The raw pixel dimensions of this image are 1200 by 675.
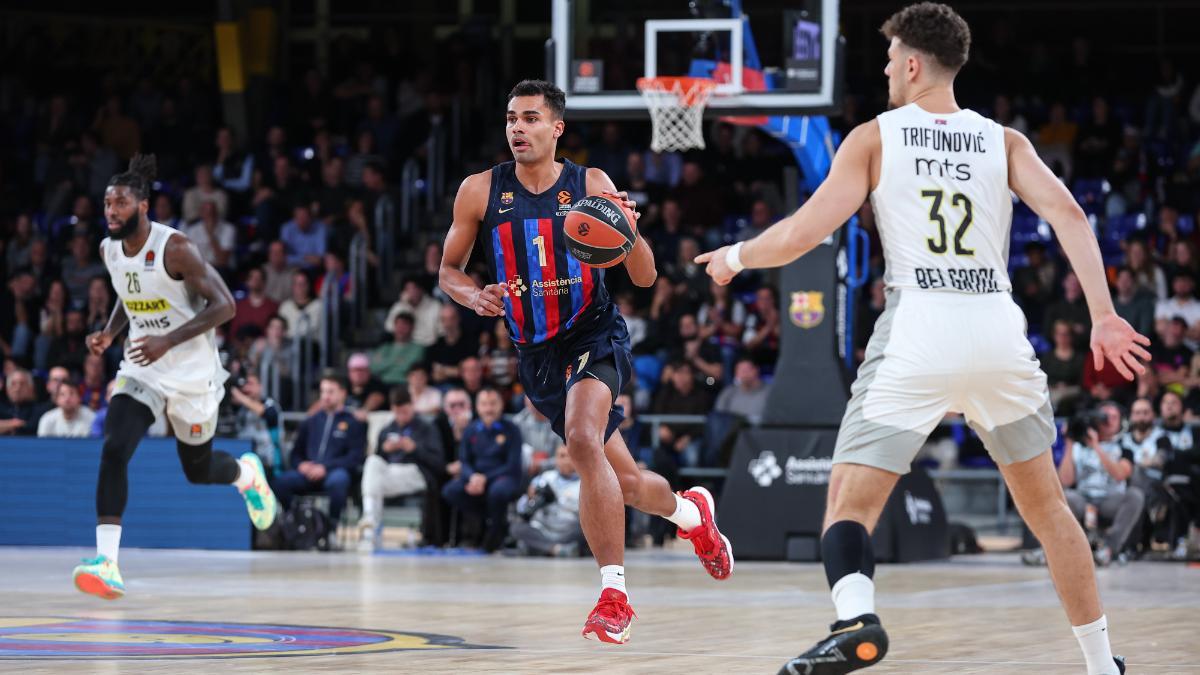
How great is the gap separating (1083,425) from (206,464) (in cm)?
734

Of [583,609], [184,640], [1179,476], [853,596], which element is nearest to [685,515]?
[583,609]

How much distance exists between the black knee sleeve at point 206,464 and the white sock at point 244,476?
0.28 ft

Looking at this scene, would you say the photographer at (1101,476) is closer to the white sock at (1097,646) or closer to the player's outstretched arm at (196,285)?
the player's outstretched arm at (196,285)

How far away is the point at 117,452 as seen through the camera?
9641mm

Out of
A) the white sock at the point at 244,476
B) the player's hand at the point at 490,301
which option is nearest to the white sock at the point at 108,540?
the white sock at the point at 244,476

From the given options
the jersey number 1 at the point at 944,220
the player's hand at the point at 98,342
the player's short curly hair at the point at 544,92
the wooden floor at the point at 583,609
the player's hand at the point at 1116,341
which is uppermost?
the player's short curly hair at the point at 544,92

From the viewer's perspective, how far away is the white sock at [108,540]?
9406 millimetres

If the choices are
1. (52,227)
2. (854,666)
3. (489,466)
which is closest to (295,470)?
(489,466)

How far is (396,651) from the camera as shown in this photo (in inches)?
287

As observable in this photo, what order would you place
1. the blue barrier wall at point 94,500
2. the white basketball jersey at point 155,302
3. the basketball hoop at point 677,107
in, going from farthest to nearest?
the blue barrier wall at point 94,500
the basketball hoop at point 677,107
the white basketball jersey at point 155,302

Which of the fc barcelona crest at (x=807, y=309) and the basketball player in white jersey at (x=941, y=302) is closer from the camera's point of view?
the basketball player in white jersey at (x=941, y=302)

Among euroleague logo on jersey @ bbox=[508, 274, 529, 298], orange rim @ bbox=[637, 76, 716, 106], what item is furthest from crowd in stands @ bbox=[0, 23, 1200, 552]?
euroleague logo on jersey @ bbox=[508, 274, 529, 298]

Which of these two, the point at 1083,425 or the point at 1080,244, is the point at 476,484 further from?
the point at 1080,244

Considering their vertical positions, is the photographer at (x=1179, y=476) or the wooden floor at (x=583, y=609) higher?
the photographer at (x=1179, y=476)
